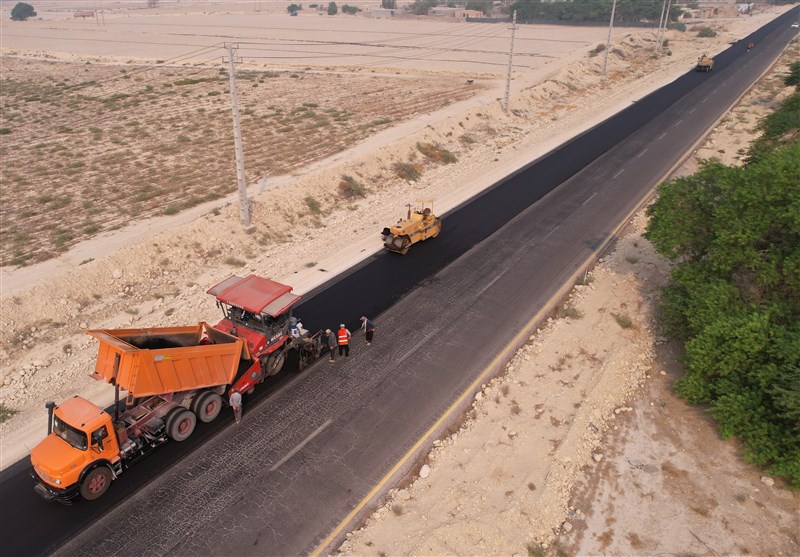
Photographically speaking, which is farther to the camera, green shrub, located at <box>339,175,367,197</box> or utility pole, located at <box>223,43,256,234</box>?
green shrub, located at <box>339,175,367,197</box>

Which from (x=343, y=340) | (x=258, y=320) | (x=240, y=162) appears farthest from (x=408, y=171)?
(x=258, y=320)

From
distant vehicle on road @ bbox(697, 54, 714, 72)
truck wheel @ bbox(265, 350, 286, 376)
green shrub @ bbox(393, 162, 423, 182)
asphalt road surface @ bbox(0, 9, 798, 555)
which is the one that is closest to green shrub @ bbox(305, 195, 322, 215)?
asphalt road surface @ bbox(0, 9, 798, 555)

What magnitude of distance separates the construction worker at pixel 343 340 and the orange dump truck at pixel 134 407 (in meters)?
3.59

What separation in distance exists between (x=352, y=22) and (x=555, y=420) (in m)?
176

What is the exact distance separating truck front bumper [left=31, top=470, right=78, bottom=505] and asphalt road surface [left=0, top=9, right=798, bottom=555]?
0.40m

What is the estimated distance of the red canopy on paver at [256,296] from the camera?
17.2m

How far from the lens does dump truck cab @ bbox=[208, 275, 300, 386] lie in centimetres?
1712

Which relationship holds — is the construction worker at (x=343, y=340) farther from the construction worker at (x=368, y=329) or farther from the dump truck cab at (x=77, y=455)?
the dump truck cab at (x=77, y=455)

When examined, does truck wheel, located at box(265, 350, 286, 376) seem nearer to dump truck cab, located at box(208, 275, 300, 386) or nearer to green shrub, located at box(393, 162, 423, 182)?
dump truck cab, located at box(208, 275, 300, 386)

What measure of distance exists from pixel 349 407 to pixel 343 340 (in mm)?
2838

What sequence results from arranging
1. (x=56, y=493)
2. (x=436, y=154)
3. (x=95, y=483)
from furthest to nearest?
(x=436, y=154) → (x=95, y=483) → (x=56, y=493)

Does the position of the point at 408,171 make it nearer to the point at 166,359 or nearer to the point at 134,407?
the point at 166,359

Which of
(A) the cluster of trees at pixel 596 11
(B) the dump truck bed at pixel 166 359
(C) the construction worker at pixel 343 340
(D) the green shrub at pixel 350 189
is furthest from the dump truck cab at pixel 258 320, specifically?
(A) the cluster of trees at pixel 596 11

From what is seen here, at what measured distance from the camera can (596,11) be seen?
5551 inches
